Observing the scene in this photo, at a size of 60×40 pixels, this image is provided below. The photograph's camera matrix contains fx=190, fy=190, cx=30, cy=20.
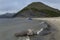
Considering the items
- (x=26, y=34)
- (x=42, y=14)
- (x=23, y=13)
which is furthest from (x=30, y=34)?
(x=23, y=13)

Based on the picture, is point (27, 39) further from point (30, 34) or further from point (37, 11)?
point (37, 11)

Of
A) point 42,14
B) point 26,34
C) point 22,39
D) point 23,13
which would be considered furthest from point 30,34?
point 23,13

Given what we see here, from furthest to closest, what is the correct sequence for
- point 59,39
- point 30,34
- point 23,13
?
point 23,13, point 30,34, point 59,39

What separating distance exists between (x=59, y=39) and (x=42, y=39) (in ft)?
5.81

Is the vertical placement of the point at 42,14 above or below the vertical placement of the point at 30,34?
below

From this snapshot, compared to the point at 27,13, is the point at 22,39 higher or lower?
higher

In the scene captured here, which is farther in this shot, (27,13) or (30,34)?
(27,13)

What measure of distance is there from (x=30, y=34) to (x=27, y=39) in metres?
2.69

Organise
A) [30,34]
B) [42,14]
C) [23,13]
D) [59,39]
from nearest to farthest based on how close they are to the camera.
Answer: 1. [59,39]
2. [30,34]
3. [42,14]
4. [23,13]

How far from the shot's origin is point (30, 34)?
21297 mm

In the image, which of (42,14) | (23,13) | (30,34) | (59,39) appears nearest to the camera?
(59,39)

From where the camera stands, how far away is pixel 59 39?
18000 mm

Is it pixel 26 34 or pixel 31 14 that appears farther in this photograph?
pixel 31 14

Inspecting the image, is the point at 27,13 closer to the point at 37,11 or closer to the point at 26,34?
the point at 37,11
